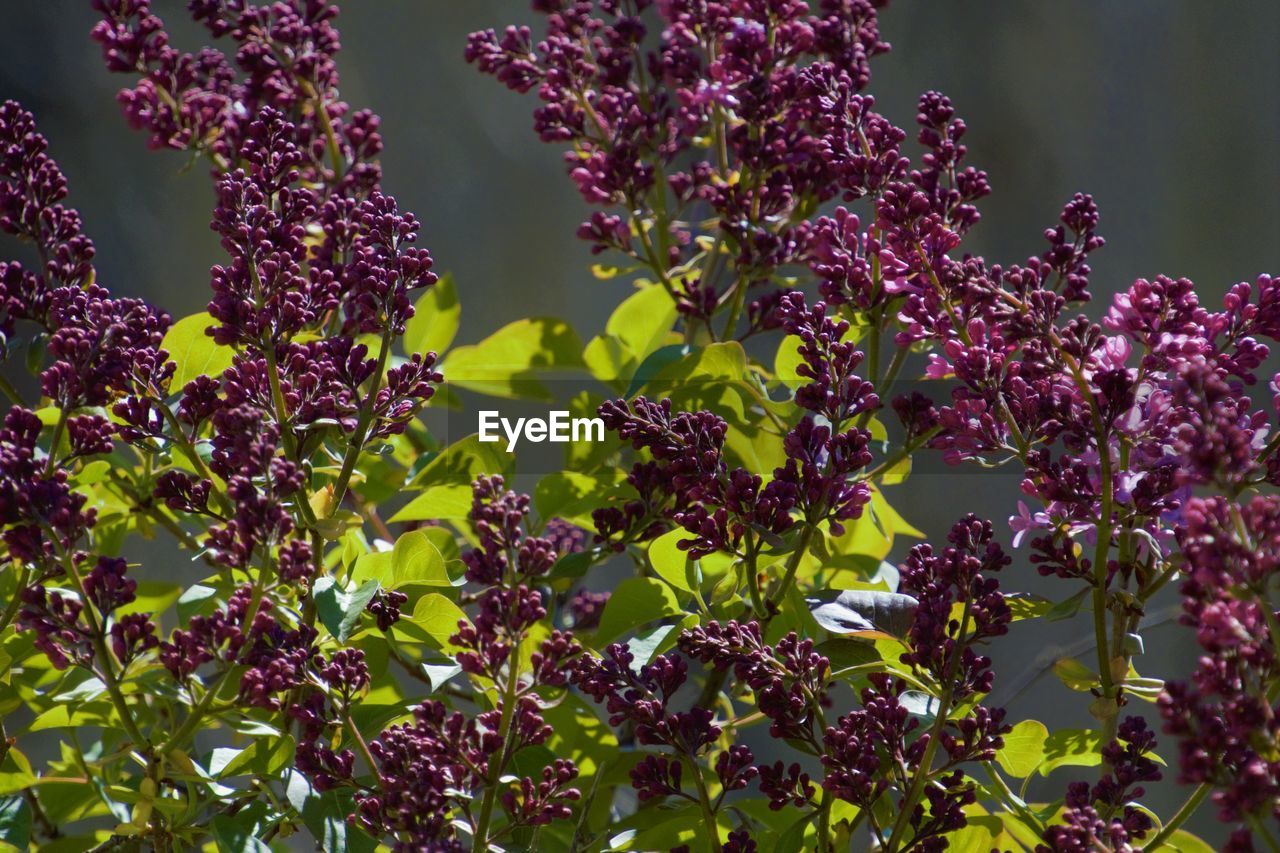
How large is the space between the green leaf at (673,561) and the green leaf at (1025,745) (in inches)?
8.0

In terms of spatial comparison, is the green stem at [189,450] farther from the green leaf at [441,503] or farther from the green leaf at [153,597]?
the green leaf at [153,597]

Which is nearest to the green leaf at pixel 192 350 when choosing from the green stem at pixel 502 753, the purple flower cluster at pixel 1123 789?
the green stem at pixel 502 753

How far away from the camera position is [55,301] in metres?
0.72

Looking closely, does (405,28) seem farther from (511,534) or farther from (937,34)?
(511,534)

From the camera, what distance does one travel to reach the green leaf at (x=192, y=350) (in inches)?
31.4

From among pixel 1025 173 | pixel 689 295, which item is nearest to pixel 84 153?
pixel 689 295

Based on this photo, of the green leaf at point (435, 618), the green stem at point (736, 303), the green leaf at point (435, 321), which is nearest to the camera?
the green leaf at point (435, 618)

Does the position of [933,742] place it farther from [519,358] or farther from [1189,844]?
[519,358]

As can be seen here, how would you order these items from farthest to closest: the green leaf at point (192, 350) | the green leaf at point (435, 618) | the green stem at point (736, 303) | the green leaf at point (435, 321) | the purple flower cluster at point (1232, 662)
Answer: the green leaf at point (435, 321) → the green stem at point (736, 303) → the green leaf at point (192, 350) → the green leaf at point (435, 618) → the purple flower cluster at point (1232, 662)

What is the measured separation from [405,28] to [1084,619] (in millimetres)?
1113

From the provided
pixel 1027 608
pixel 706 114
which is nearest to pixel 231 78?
pixel 706 114

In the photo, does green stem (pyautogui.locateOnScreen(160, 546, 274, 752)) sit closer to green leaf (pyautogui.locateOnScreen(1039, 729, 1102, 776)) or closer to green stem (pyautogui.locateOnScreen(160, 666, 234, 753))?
green stem (pyautogui.locateOnScreen(160, 666, 234, 753))

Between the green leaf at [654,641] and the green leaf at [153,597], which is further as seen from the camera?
the green leaf at [153,597]

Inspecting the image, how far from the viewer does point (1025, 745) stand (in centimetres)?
72
